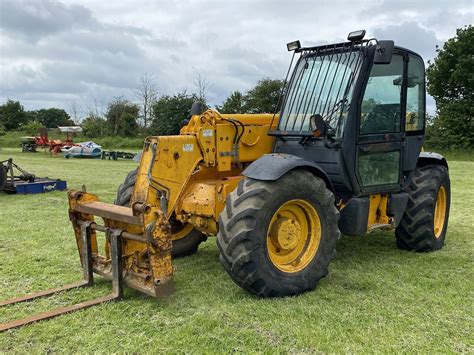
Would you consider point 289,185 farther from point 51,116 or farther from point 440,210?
point 51,116

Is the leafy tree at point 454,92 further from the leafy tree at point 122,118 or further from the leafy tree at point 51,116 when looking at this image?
the leafy tree at point 51,116

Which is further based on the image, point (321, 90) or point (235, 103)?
point (235, 103)

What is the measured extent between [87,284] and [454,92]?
107ft

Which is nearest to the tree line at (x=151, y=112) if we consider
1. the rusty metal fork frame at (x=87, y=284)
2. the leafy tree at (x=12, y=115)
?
the leafy tree at (x=12, y=115)

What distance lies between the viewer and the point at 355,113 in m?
4.91

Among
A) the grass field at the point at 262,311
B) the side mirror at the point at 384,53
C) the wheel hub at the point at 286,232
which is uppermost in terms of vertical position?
the side mirror at the point at 384,53

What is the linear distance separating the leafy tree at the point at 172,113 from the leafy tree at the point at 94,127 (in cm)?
1017

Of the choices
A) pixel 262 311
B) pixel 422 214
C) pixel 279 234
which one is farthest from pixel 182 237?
pixel 422 214

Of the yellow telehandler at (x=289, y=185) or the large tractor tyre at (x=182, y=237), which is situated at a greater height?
the yellow telehandler at (x=289, y=185)

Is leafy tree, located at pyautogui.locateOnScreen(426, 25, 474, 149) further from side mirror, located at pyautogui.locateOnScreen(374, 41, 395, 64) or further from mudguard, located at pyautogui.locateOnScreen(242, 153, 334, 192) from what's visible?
mudguard, located at pyautogui.locateOnScreen(242, 153, 334, 192)

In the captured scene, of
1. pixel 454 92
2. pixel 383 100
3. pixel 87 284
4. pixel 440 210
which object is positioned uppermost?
pixel 454 92

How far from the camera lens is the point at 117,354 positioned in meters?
3.24

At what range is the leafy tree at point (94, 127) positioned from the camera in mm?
44938

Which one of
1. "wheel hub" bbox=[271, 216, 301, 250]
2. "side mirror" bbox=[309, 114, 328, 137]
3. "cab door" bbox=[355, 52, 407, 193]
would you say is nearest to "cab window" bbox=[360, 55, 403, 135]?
"cab door" bbox=[355, 52, 407, 193]
